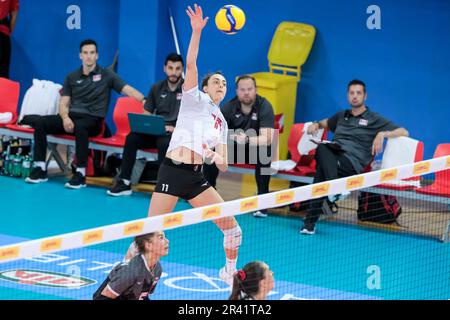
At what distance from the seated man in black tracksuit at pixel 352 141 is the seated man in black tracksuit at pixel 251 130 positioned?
0.74 m

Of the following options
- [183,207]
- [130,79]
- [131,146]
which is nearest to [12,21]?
[130,79]

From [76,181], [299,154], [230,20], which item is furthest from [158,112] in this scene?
[230,20]

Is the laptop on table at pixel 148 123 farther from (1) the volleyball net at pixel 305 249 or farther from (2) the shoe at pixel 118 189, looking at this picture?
(1) the volleyball net at pixel 305 249

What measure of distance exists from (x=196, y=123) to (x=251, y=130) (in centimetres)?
452

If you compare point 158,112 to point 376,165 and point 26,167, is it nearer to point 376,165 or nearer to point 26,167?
point 26,167

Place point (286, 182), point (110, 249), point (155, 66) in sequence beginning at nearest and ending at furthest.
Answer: point (110, 249)
point (286, 182)
point (155, 66)

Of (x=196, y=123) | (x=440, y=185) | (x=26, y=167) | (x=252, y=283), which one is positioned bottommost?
(x=26, y=167)

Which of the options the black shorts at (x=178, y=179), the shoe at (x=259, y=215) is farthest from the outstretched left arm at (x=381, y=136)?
the black shorts at (x=178, y=179)

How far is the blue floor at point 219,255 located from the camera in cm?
1060

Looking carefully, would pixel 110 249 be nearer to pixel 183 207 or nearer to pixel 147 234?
pixel 183 207

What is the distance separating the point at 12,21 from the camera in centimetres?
1867

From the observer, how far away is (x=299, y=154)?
15109 mm
